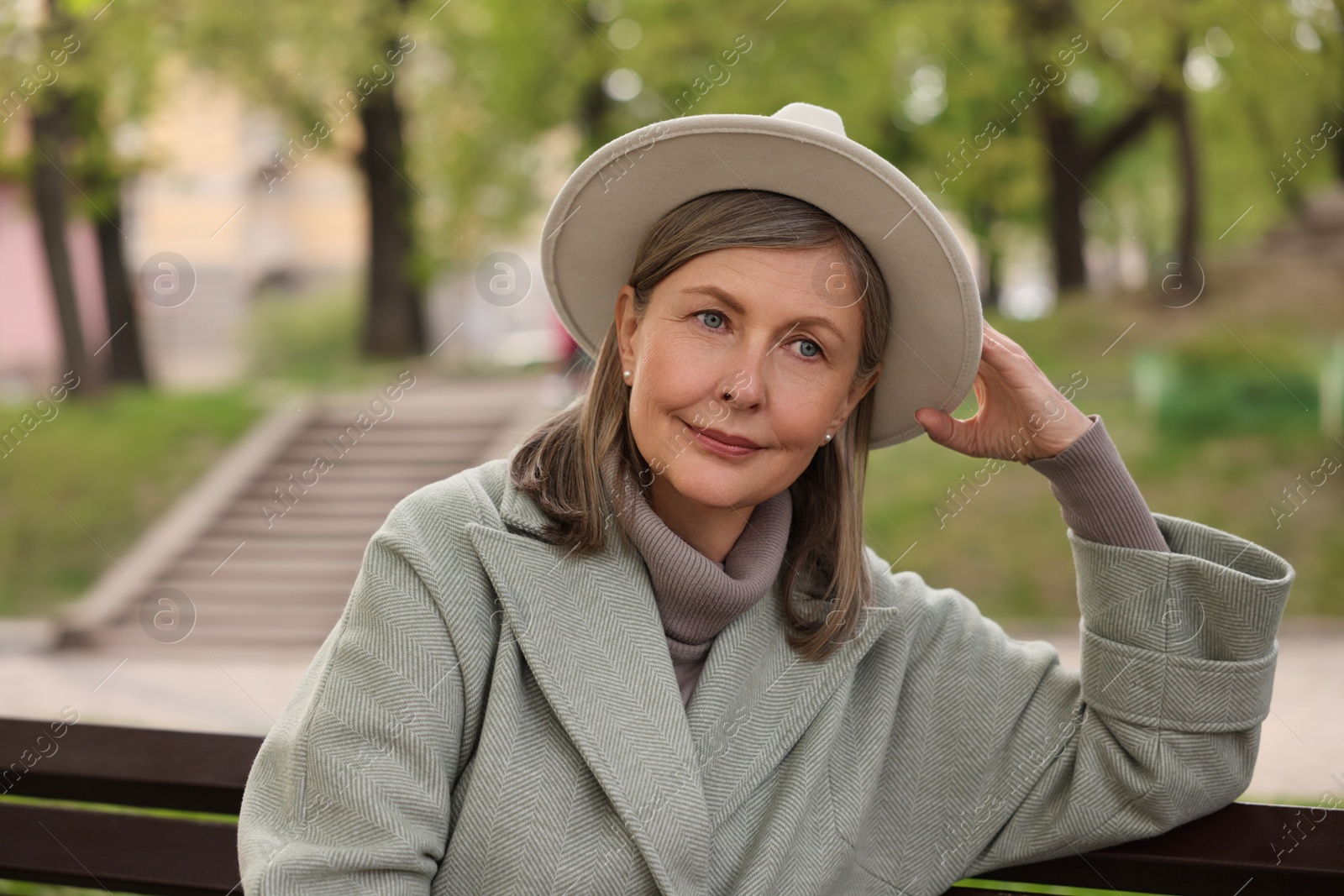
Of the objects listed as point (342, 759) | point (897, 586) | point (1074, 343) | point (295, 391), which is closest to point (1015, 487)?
point (1074, 343)

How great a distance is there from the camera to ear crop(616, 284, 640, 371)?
1935 millimetres

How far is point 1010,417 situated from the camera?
2043 mm

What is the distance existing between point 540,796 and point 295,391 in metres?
12.2

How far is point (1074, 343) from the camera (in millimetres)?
11891

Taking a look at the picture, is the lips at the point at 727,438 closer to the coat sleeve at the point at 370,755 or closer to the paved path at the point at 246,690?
the coat sleeve at the point at 370,755

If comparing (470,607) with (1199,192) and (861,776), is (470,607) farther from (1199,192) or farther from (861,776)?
(1199,192)

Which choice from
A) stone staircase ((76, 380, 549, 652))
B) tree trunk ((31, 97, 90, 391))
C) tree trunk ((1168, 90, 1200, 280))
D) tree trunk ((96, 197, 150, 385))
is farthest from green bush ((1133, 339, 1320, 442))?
tree trunk ((31, 97, 90, 391))

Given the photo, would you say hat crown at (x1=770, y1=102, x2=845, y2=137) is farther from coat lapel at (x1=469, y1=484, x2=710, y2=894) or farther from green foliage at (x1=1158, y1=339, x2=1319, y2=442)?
green foliage at (x1=1158, y1=339, x2=1319, y2=442)

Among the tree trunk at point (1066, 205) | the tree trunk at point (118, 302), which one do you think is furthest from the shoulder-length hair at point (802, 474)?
the tree trunk at point (118, 302)

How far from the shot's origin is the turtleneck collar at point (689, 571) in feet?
6.19

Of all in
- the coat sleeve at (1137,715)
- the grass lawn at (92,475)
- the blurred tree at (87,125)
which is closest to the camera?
the coat sleeve at (1137,715)

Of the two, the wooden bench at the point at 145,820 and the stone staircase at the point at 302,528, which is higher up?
the wooden bench at the point at 145,820

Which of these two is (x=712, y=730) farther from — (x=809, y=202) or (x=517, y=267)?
(x=517, y=267)

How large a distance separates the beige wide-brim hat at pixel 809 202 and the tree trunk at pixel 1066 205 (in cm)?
1120
